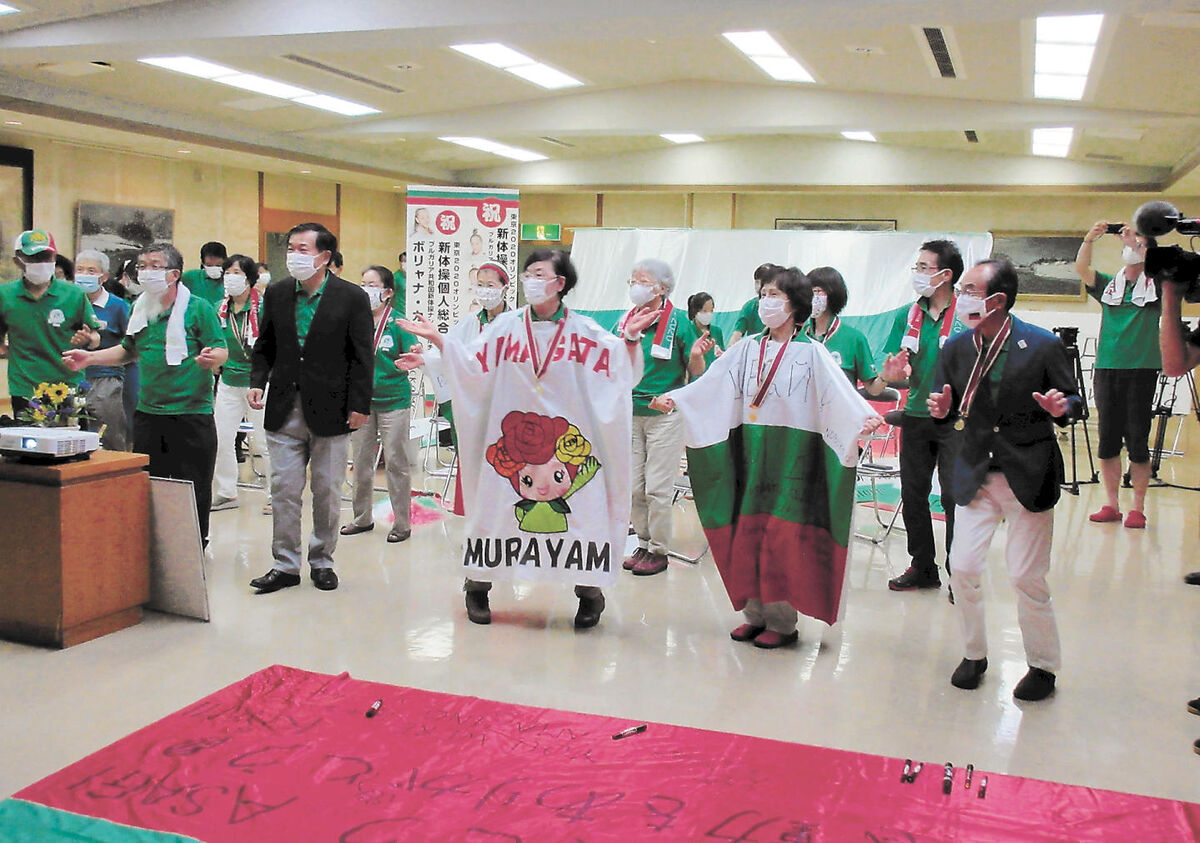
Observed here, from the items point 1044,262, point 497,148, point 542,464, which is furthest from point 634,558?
point 1044,262

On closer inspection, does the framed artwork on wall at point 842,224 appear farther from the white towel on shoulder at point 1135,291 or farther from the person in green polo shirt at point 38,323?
the person in green polo shirt at point 38,323

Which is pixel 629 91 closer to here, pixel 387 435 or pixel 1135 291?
pixel 1135 291

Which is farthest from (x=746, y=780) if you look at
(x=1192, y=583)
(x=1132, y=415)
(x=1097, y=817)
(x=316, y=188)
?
(x=316, y=188)

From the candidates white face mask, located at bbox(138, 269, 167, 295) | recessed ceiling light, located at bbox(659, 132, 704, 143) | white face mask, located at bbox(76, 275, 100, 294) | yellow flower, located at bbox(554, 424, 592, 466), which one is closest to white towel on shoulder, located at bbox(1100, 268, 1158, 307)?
yellow flower, located at bbox(554, 424, 592, 466)

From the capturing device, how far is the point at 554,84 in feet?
37.4

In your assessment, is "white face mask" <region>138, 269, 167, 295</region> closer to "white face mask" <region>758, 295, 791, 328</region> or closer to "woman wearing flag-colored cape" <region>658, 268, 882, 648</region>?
"woman wearing flag-colored cape" <region>658, 268, 882, 648</region>

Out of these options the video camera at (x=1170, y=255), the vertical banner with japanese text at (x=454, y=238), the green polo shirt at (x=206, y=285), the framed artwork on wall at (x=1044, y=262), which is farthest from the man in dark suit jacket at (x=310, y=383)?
the framed artwork on wall at (x=1044, y=262)

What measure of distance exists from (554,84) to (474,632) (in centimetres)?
855

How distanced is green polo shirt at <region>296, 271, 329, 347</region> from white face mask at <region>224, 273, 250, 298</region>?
92.2 inches

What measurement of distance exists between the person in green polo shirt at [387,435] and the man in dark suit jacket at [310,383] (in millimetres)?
1046

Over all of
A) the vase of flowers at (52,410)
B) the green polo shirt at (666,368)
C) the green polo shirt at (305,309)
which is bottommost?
the vase of flowers at (52,410)

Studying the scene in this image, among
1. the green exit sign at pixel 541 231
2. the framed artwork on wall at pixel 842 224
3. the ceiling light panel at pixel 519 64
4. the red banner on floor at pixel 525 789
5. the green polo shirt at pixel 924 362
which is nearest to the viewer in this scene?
the red banner on floor at pixel 525 789

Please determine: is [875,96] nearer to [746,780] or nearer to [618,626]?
[618,626]

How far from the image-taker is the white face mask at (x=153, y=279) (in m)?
4.87
